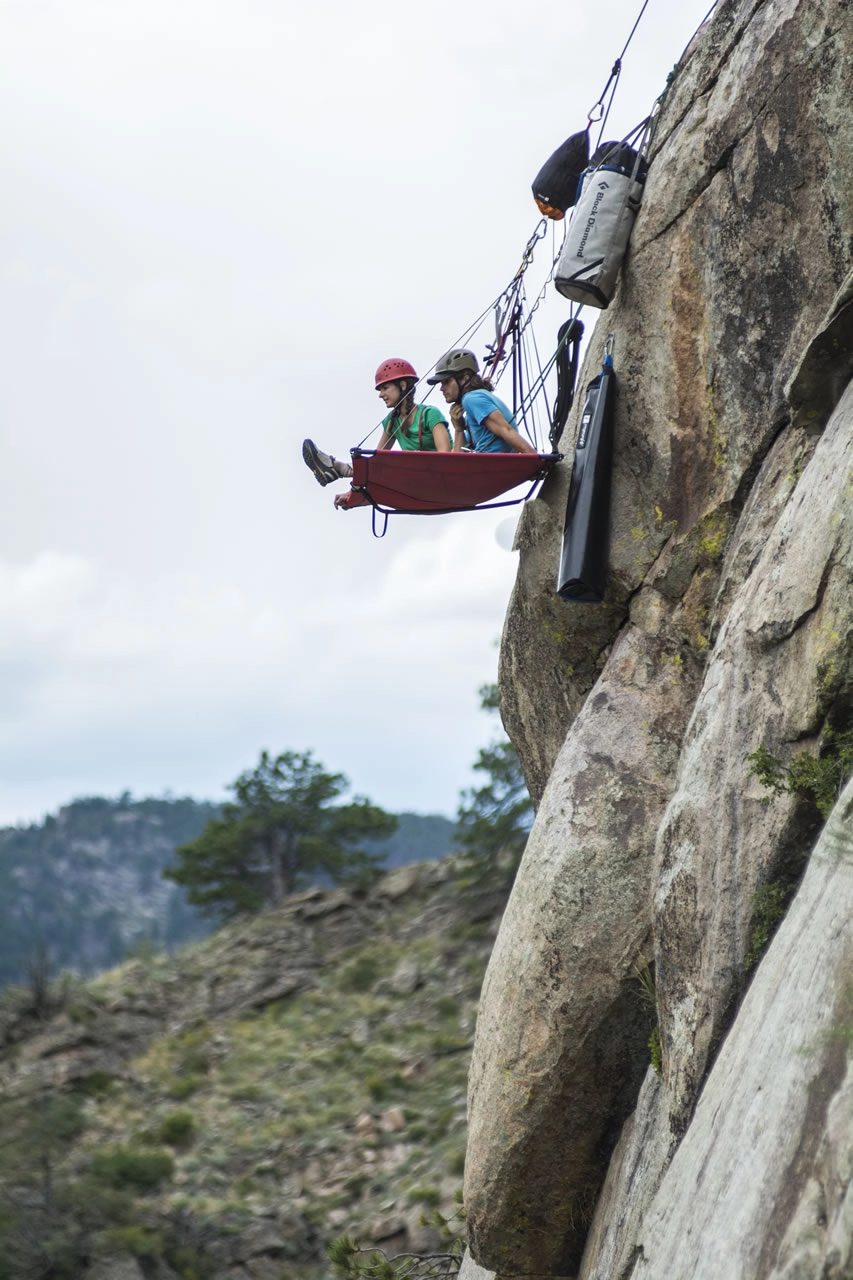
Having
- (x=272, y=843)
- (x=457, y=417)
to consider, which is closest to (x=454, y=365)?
(x=457, y=417)

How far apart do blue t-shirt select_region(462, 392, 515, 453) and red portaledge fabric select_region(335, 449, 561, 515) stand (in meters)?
0.44

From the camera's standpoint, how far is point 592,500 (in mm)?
7723

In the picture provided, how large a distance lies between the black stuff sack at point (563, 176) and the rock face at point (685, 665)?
87cm

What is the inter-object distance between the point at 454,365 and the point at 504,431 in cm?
83

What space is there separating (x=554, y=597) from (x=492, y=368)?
2426mm

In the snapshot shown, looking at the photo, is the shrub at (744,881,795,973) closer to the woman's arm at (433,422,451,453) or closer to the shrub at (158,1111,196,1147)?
the woman's arm at (433,422,451,453)

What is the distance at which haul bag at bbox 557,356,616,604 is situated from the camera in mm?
7684

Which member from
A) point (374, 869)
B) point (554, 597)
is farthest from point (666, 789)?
point (374, 869)

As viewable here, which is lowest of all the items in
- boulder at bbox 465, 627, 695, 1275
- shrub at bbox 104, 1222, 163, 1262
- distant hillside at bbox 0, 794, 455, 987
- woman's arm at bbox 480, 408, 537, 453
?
shrub at bbox 104, 1222, 163, 1262

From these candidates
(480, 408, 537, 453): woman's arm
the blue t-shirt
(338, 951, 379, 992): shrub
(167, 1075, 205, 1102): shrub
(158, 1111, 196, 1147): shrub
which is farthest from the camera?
(338, 951, 379, 992): shrub

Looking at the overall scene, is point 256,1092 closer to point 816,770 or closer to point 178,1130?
point 178,1130

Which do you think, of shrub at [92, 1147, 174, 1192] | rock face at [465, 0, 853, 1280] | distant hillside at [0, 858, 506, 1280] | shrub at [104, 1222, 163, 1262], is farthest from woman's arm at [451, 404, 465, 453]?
shrub at [92, 1147, 174, 1192]

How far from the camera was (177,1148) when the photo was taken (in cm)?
2262

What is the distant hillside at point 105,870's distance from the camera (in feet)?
391
